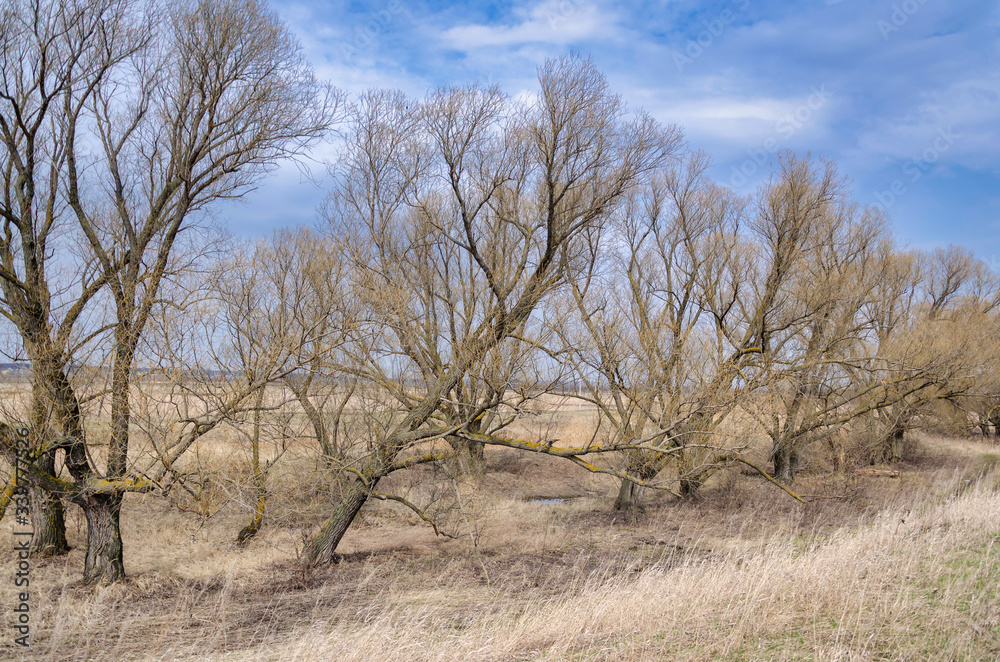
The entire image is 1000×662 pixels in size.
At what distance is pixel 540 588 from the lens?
9.27 meters

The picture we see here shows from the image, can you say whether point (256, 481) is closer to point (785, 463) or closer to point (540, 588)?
point (540, 588)

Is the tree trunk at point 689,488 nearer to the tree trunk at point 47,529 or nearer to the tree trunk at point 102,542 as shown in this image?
the tree trunk at point 102,542

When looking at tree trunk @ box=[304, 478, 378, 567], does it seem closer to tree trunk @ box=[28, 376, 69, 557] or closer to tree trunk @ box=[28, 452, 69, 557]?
tree trunk @ box=[28, 376, 69, 557]

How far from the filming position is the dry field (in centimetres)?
599

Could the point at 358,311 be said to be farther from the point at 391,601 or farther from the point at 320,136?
the point at 391,601

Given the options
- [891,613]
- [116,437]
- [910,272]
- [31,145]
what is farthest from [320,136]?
[910,272]

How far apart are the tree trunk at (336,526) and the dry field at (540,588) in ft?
1.07

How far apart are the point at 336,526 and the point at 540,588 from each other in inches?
157

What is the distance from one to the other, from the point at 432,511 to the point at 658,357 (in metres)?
6.79

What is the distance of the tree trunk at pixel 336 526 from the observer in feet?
35.6

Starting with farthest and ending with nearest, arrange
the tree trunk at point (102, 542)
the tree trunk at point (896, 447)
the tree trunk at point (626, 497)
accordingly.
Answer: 1. the tree trunk at point (896, 447)
2. the tree trunk at point (626, 497)
3. the tree trunk at point (102, 542)

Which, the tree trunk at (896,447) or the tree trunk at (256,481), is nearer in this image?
the tree trunk at (256,481)

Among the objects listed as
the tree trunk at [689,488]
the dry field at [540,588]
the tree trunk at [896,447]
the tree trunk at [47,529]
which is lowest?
the tree trunk at [896,447]

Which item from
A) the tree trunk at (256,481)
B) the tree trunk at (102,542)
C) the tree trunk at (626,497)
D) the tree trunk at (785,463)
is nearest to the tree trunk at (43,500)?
the tree trunk at (102,542)
